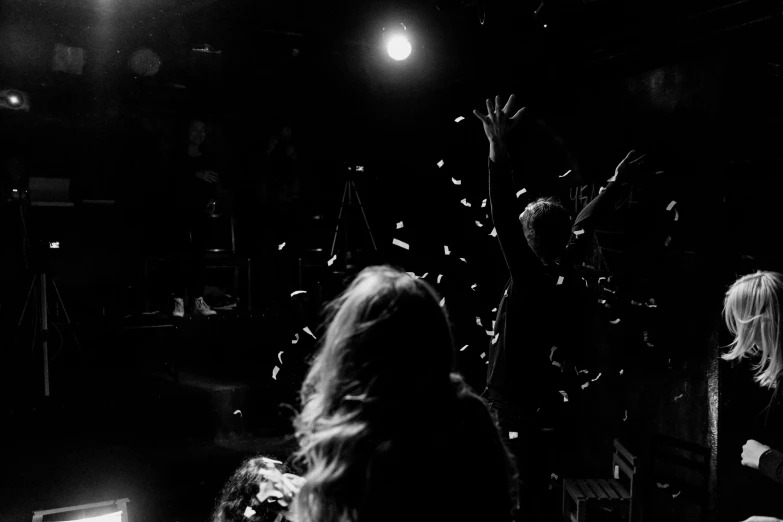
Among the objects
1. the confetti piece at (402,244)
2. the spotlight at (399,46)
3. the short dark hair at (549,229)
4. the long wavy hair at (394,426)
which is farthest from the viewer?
the confetti piece at (402,244)

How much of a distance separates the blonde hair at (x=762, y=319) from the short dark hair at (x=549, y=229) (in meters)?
0.76

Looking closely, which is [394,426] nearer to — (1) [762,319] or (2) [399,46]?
(1) [762,319]

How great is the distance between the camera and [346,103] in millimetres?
6641

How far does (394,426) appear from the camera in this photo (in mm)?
1062

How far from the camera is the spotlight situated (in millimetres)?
5309

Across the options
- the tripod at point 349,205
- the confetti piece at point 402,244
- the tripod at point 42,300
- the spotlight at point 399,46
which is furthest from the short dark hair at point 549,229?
the tripod at point 42,300

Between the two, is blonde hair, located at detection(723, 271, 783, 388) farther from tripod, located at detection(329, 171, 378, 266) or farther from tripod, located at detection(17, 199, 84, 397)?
tripod, located at detection(17, 199, 84, 397)

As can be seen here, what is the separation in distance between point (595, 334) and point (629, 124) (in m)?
1.69

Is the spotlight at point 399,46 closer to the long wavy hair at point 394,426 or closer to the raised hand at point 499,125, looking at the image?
the raised hand at point 499,125

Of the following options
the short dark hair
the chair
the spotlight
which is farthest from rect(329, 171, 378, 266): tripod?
the short dark hair

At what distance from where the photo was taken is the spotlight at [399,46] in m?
5.31

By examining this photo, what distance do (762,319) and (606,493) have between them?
5.86 feet

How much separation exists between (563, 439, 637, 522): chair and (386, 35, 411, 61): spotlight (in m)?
3.85

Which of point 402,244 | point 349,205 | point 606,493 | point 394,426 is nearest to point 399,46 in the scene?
point 349,205
